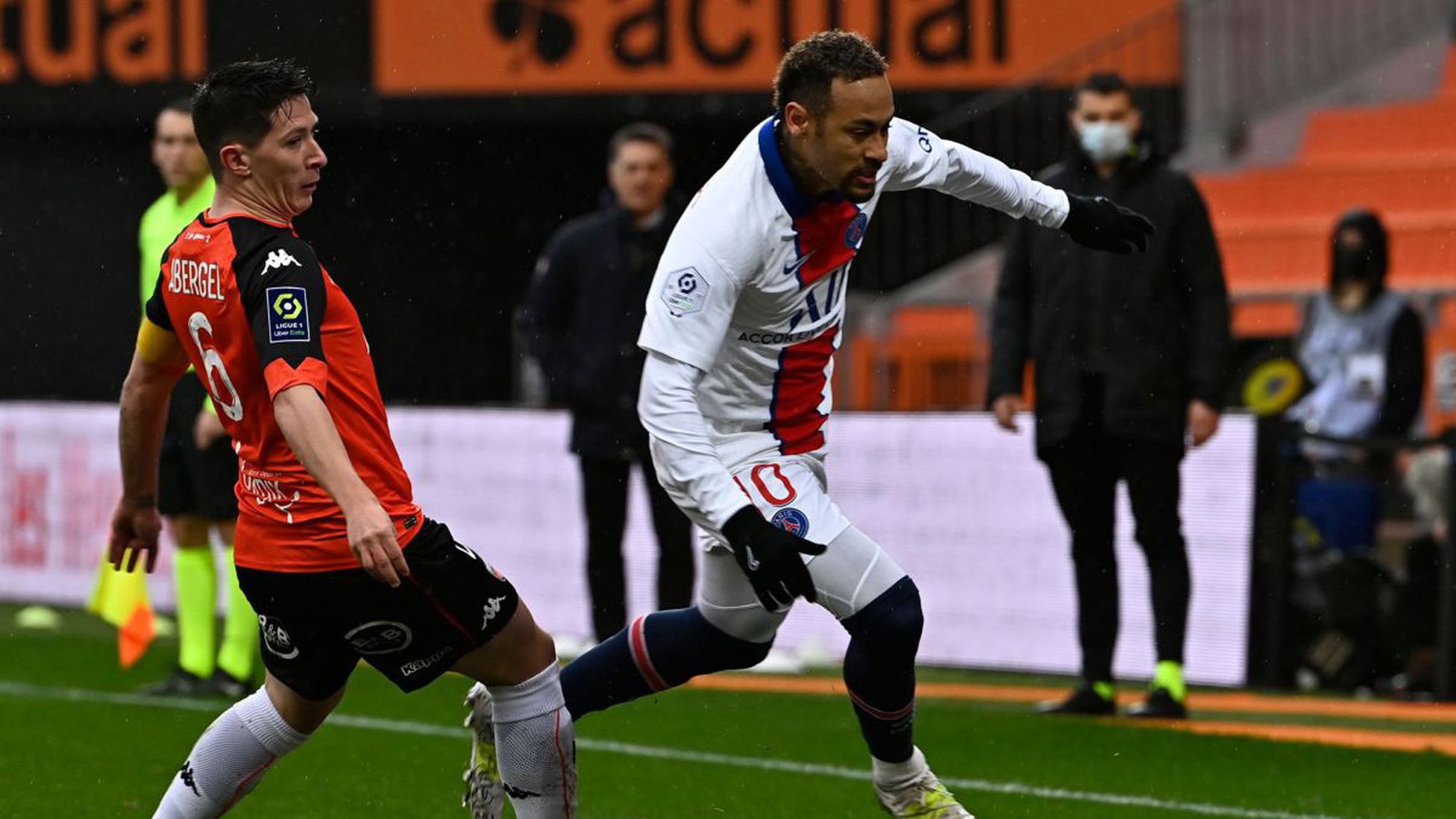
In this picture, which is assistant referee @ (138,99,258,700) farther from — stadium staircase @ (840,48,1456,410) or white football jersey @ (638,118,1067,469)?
stadium staircase @ (840,48,1456,410)

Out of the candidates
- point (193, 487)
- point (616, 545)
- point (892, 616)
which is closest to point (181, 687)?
point (193, 487)

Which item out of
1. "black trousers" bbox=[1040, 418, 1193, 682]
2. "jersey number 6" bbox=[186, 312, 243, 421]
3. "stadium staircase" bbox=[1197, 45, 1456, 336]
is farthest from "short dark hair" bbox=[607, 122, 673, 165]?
"stadium staircase" bbox=[1197, 45, 1456, 336]

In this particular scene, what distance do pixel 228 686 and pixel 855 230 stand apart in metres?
4.04

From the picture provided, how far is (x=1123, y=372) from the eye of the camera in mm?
8297

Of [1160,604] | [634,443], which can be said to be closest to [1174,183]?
[1160,604]

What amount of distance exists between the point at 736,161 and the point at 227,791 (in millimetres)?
1796

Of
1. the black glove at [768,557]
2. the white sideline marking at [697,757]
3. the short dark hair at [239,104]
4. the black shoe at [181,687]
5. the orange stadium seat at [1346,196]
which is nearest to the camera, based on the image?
the short dark hair at [239,104]

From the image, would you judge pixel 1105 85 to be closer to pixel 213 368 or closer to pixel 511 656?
pixel 511 656

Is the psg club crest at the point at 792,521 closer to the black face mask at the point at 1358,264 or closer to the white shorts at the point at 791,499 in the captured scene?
the white shorts at the point at 791,499

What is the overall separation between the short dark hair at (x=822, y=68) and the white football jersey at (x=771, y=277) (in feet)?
0.38

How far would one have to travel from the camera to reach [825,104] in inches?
210

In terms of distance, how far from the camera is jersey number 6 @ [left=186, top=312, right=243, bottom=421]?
15.3 feet

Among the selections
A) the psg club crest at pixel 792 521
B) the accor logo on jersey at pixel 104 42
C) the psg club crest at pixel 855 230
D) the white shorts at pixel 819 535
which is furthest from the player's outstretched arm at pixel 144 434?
the accor logo on jersey at pixel 104 42

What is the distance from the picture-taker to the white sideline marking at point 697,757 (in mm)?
6469
